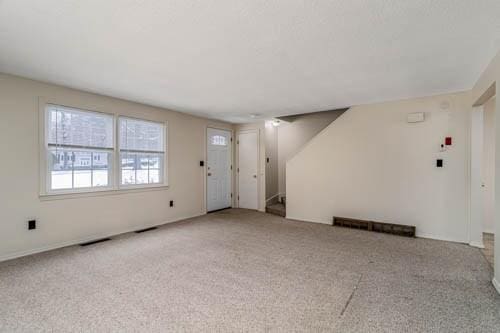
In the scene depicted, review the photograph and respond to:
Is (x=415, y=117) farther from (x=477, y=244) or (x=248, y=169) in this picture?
(x=248, y=169)

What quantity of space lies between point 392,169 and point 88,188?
514 cm

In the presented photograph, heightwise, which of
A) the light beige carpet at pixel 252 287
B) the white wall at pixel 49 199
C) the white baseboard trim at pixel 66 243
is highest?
the white wall at pixel 49 199

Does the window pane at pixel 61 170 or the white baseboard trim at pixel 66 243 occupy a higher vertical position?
the window pane at pixel 61 170

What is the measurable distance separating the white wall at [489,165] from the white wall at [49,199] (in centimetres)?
577

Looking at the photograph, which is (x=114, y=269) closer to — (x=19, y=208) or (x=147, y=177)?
(x=19, y=208)

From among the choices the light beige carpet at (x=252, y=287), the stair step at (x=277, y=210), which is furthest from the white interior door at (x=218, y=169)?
the light beige carpet at (x=252, y=287)

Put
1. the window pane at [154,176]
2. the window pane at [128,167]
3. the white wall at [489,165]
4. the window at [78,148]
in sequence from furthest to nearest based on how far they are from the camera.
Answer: the window pane at [154,176] < the window pane at [128,167] < the white wall at [489,165] < the window at [78,148]

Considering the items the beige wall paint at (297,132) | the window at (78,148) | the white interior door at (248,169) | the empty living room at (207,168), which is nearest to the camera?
the empty living room at (207,168)

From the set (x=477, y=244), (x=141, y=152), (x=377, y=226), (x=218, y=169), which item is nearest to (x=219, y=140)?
(x=218, y=169)

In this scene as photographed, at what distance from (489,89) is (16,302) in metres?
5.35

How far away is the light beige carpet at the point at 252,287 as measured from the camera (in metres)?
1.85

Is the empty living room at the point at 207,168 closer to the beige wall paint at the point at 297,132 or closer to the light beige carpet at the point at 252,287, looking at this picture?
the light beige carpet at the point at 252,287

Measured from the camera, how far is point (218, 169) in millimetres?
6238

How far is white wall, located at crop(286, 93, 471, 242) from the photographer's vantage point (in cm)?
378
